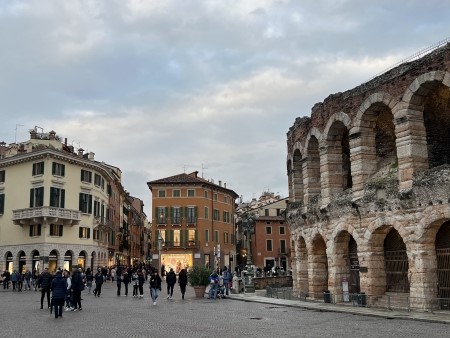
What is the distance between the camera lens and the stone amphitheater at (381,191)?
18.1 metres

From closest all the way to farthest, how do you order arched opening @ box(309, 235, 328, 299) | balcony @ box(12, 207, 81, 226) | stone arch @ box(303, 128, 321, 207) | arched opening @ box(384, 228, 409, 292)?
arched opening @ box(384, 228, 409, 292), arched opening @ box(309, 235, 328, 299), stone arch @ box(303, 128, 321, 207), balcony @ box(12, 207, 81, 226)

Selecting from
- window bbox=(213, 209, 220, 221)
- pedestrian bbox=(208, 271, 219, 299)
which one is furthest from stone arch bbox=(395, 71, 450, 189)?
window bbox=(213, 209, 220, 221)

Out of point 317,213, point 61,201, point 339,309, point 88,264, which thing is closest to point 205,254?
point 88,264

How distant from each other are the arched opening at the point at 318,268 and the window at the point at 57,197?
27.5 m

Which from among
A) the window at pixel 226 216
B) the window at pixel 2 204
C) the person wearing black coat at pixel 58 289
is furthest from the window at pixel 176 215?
the person wearing black coat at pixel 58 289

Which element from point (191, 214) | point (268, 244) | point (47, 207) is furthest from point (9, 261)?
point (268, 244)

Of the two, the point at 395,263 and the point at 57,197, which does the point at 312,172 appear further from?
the point at 57,197

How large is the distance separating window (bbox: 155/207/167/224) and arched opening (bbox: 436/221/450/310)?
45861mm

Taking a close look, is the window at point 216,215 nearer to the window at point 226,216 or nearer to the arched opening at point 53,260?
the window at point 226,216

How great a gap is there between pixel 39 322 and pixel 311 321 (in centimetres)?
814

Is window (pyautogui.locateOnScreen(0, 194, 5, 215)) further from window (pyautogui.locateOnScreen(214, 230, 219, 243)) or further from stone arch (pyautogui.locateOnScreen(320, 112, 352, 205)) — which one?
stone arch (pyautogui.locateOnScreen(320, 112, 352, 205))

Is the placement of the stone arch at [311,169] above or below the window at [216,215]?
below

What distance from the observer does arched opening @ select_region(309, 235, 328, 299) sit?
79.4 feet

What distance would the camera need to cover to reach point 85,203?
160 ft
